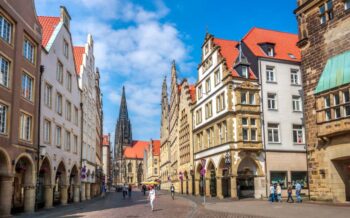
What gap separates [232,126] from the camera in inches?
1559

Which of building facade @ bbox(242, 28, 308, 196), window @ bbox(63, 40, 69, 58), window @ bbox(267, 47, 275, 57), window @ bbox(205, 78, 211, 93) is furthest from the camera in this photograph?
window @ bbox(205, 78, 211, 93)

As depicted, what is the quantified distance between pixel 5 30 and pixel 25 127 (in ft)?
21.1

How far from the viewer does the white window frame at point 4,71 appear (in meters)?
22.7

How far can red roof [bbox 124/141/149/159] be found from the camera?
535 feet

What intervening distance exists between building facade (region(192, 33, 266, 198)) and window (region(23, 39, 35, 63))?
17.8m

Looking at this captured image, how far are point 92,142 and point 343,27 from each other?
4027cm

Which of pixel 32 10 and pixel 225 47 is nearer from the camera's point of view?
pixel 32 10

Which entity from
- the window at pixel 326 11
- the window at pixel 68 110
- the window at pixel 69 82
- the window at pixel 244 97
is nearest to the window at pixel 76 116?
the window at pixel 68 110

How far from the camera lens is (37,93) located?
27.9 metres

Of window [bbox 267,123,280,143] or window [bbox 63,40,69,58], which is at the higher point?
window [bbox 63,40,69,58]

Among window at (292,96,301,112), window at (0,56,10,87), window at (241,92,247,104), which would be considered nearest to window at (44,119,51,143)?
window at (0,56,10,87)

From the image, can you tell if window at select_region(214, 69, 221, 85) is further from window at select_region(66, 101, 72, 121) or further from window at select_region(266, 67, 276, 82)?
window at select_region(66, 101, 72, 121)

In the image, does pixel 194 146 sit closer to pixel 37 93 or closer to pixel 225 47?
pixel 225 47

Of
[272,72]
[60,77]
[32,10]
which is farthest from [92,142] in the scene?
[32,10]
